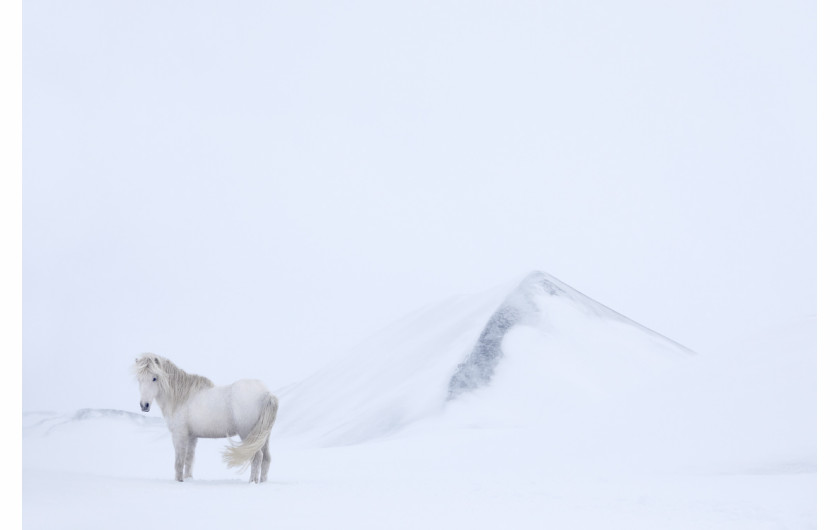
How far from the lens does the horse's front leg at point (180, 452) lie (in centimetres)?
446

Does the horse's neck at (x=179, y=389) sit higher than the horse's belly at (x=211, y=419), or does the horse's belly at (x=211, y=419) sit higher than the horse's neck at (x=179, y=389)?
the horse's neck at (x=179, y=389)

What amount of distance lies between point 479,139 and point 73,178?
3070mm

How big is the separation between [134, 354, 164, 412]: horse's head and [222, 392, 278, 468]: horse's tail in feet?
1.67

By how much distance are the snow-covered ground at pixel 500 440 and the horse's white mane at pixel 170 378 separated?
458 millimetres

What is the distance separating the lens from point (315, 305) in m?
6.33

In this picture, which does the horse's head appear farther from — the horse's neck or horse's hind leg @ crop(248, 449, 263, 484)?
horse's hind leg @ crop(248, 449, 263, 484)

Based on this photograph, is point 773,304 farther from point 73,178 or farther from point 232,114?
point 73,178

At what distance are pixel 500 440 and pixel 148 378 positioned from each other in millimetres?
2404

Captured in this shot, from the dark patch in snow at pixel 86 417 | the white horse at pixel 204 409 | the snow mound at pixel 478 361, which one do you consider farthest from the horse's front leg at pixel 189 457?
the snow mound at pixel 478 361

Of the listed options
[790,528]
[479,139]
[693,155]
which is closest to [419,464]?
[790,528]

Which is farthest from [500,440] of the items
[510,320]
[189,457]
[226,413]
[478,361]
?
[189,457]

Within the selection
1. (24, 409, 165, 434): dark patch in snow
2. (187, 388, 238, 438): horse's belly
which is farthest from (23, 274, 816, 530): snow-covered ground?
(187, 388, 238, 438): horse's belly

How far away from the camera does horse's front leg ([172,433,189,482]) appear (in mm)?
4457

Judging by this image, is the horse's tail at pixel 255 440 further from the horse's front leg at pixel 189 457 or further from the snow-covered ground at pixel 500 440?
the horse's front leg at pixel 189 457
